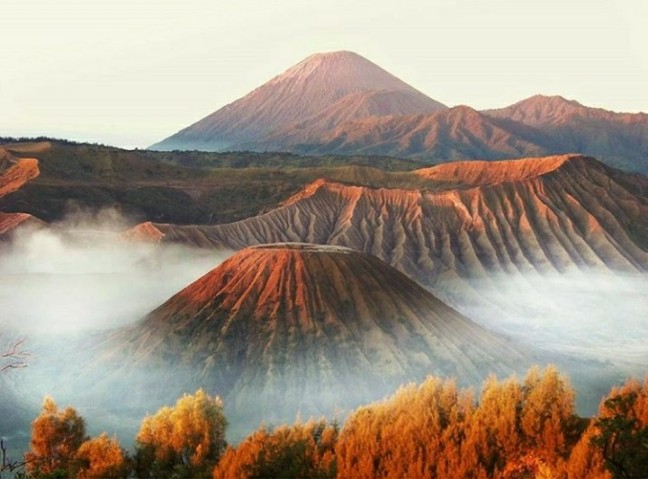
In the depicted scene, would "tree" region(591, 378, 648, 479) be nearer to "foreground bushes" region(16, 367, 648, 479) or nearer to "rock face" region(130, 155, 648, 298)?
"foreground bushes" region(16, 367, 648, 479)

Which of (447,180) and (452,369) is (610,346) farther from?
(447,180)

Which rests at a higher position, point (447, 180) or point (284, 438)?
point (447, 180)

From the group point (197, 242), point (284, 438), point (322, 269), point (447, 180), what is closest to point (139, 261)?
point (197, 242)

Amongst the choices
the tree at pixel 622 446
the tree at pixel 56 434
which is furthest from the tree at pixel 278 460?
the tree at pixel 56 434

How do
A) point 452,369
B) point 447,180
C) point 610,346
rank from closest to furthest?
point 452,369 < point 610,346 < point 447,180

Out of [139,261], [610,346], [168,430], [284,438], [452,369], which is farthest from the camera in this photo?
[139,261]

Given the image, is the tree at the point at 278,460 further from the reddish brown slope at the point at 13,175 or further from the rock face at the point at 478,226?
the reddish brown slope at the point at 13,175

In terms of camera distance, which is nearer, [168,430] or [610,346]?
[168,430]

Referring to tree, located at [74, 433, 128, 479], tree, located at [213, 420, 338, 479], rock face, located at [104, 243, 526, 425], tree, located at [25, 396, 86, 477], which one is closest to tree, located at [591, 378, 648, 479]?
tree, located at [213, 420, 338, 479]
